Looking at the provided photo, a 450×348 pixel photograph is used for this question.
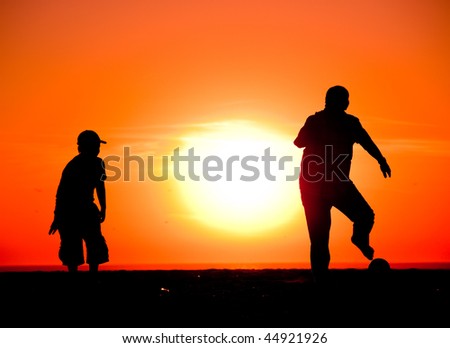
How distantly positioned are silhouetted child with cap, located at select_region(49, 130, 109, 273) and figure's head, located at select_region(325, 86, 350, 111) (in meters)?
3.83

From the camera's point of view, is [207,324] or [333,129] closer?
[207,324]

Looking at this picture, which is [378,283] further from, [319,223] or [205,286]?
[205,286]

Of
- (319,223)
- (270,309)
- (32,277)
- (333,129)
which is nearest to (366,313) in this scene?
(270,309)

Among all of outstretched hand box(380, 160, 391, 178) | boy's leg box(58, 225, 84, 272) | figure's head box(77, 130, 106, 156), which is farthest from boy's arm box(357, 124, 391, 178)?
boy's leg box(58, 225, 84, 272)

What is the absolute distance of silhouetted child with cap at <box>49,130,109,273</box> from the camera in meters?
12.8

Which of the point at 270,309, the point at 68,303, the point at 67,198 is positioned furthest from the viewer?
the point at 67,198

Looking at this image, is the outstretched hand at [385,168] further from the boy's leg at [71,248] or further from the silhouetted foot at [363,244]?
the boy's leg at [71,248]

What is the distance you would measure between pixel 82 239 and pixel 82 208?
0.59 meters

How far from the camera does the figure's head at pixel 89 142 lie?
501 inches

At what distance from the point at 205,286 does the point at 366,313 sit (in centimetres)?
394

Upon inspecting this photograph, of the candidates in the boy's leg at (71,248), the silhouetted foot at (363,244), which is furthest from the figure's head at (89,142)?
the silhouetted foot at (363,244)

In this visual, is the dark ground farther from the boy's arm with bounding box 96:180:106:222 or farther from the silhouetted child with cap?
the boy's arm with bounding box 96:180:106:222

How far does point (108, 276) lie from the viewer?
14.4 meters

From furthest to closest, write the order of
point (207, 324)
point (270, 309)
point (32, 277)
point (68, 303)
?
1. point (32, 277)
2. point (68, 303)
3. point (270, 309)
4. point (207, 324)
